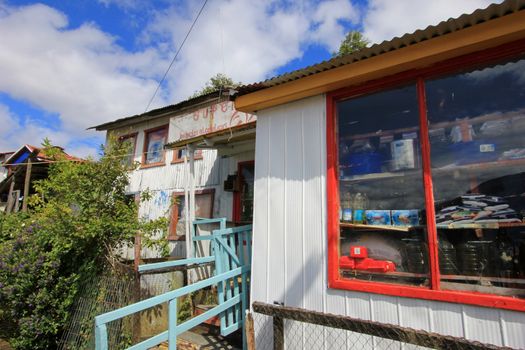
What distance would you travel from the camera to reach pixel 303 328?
3.26m

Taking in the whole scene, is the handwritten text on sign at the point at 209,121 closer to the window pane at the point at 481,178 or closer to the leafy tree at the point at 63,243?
the leafy tree at the point at 63,243

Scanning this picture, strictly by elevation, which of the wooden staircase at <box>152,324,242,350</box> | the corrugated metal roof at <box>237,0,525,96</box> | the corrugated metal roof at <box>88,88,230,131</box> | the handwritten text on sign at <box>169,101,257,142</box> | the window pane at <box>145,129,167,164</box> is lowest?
the wooden staircase at <box>152,324,242,350</box>

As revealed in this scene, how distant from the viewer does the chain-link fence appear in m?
1.92

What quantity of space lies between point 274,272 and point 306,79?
2282mm

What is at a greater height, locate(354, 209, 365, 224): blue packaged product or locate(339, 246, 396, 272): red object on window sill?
locate(354, 209, 365, 224): blue packaged product

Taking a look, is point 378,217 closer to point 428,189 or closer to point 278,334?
point 428,189

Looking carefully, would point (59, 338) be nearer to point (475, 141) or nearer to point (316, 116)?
point (316, 116)

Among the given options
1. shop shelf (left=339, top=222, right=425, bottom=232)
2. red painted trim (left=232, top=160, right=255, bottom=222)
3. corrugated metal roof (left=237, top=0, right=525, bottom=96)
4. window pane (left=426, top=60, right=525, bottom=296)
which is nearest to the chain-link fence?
window pane (left=426, top=60, right=525, bottom=296)

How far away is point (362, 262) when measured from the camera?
3.07 m

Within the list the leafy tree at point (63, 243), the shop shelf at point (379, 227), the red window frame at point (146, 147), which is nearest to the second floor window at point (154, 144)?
the red window frame at point (146, 147)

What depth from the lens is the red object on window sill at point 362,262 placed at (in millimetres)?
2942

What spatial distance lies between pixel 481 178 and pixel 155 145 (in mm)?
10147

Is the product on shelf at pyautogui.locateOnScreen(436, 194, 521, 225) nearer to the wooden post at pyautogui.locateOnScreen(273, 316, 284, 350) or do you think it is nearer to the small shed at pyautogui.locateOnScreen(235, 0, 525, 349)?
the small shed at pyautogui.locateOnScreen(235, 0, 525, 349)

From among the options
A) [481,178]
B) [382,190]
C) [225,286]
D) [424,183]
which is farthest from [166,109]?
[481,178]
